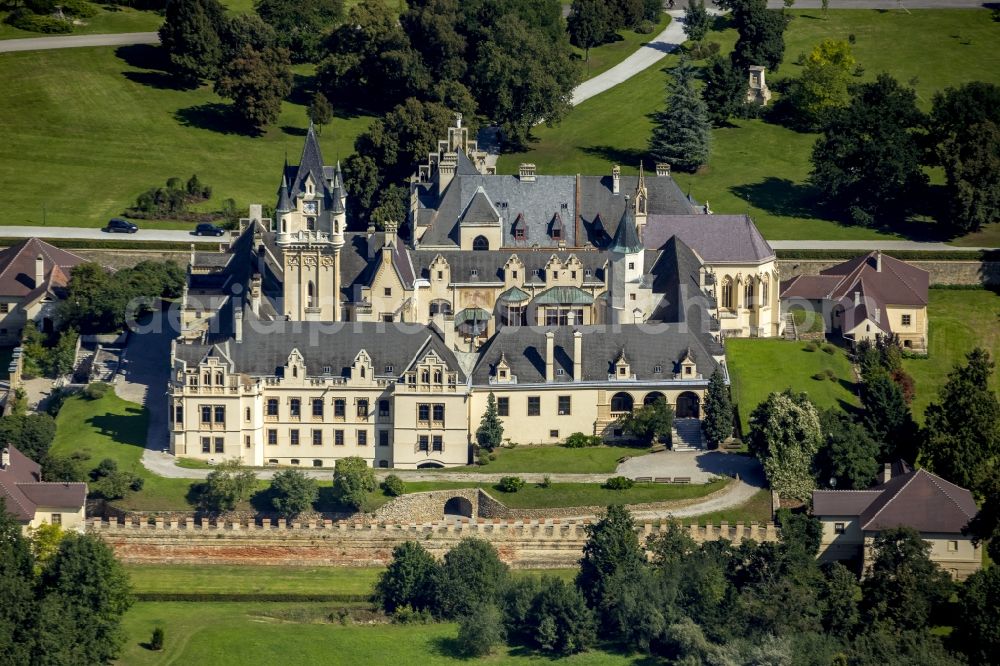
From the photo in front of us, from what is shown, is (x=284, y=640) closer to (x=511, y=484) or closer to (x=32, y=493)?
(x=32, y=493)

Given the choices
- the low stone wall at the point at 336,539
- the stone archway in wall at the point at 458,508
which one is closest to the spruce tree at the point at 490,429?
the stone archway in wall at the point at 458,508

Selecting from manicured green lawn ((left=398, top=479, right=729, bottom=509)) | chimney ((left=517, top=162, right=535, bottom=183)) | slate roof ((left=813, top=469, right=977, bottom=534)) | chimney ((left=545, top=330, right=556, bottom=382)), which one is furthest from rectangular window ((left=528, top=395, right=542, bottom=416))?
chimney ((left=517, top=162, right=535, bottom=183))

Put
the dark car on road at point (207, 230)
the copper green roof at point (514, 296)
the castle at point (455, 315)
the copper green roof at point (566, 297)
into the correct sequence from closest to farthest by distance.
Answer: the castle at point (455, 315), the copper green roof at point (566, 297), the copper green roof at point (514, 296), the dark car on road at point (207, 230)

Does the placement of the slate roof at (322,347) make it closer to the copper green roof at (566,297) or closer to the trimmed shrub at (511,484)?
the trimmed shrub at (511,484)

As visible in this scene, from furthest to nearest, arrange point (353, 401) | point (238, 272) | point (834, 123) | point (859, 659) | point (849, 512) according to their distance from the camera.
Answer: point (834, 123) < point (238, 272) < point (353, 401) < point (849, 512) < point (859, 659)

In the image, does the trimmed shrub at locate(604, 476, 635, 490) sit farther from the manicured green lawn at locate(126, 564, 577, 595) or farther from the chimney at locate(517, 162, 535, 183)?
the chimney at locate(517, 162, 535, 183)

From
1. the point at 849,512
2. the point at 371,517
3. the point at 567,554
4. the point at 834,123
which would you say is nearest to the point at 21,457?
the point at 371,517

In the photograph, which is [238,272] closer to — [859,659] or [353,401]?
[353,401]
